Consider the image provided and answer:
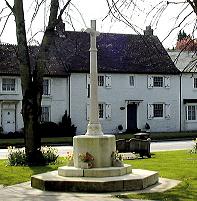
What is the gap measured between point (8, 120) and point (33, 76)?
81.2 ft

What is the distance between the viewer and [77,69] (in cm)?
4738

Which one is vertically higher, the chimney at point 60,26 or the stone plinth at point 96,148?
the chimney at point 60,26

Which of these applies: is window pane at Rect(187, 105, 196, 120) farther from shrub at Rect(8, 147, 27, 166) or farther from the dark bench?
shrub at Rect(8, 147, 27, 166)

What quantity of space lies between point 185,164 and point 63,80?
93.7ft

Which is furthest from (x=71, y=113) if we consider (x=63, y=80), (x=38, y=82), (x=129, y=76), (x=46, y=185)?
(x=46, y=185)

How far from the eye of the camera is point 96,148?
1442cm

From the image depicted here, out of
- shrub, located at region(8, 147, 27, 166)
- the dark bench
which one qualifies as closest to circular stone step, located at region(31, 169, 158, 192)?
shrub, located at region(8, 147, 27, 166)

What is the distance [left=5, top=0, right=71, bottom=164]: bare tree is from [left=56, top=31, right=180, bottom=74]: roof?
2625cm

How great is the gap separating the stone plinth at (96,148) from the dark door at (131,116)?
35.9m

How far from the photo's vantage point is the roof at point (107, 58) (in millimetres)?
46184

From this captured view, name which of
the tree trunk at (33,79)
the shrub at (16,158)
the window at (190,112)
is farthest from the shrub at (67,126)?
the tree trunk at (33,79)

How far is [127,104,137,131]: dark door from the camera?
166ft

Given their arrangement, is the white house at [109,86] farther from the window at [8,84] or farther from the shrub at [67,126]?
the shrub at [67,126]

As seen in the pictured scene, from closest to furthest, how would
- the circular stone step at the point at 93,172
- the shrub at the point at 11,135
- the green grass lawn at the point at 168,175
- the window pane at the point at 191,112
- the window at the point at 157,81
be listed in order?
the green grass lawn at the point at 168,175 → the circular stone step at the point at 93,172 → the shrub at the point at 11,135 → the window at the point at 157,81 → the window pane at the point at 191,112
